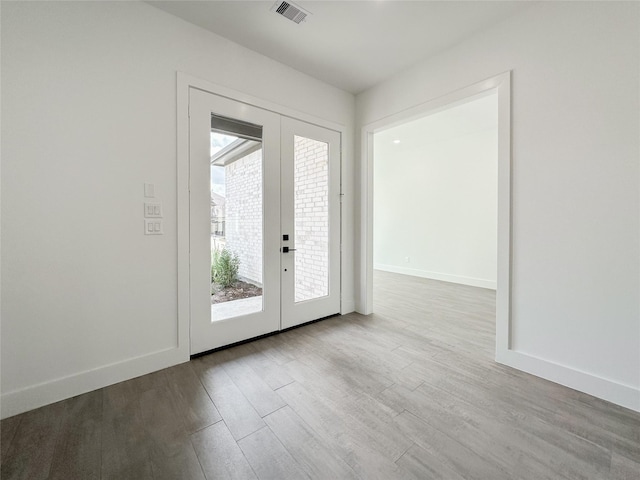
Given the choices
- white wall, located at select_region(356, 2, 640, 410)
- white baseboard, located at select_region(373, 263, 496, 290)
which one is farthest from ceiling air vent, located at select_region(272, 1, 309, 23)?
white baseboard, located at select_region(373, 263, 496, 290)

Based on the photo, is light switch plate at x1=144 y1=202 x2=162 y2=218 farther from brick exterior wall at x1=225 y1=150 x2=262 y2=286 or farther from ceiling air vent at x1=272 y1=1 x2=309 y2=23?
ceiling air vent at x1=272 y1=1 x2=309 y2=23

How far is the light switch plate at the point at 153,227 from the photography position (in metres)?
2.26

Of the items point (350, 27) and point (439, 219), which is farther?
point (439, 219)

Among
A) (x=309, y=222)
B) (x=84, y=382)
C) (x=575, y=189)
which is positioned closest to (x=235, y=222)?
(x=309, y=222)

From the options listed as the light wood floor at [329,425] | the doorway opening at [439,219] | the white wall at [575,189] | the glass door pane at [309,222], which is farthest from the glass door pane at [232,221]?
the white wall at [575,189]

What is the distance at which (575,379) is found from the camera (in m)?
2.07

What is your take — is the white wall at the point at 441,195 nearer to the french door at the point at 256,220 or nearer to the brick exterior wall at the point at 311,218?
the brick exterior wall at the point at 311,218

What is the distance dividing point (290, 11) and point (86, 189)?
7.04ft

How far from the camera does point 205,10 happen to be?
2.30 metres

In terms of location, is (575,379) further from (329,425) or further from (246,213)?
(246,213)

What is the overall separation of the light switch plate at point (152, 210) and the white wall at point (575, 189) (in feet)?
9.99

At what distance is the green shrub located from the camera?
2.68 meters

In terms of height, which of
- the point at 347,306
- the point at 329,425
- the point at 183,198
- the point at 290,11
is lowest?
the point at 329,425

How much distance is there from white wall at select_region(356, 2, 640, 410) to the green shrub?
2607mm
